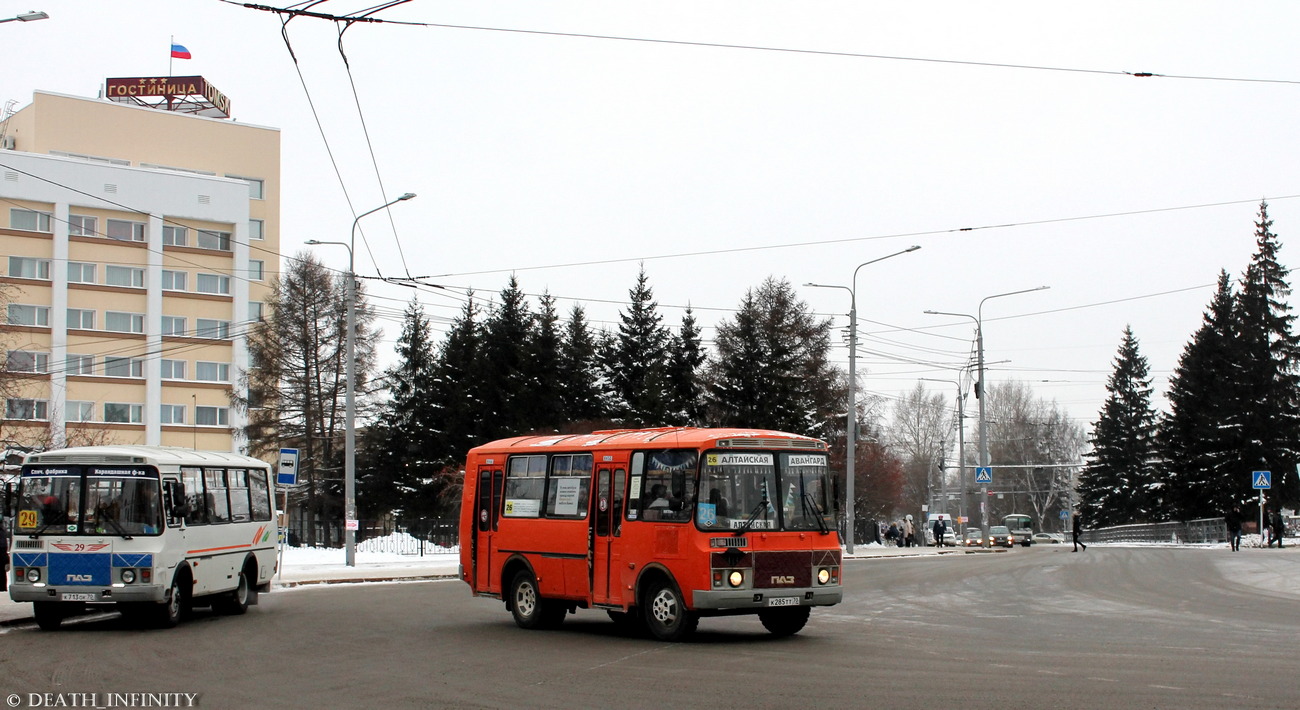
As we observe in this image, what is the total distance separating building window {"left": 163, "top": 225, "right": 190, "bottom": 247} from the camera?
68250mm

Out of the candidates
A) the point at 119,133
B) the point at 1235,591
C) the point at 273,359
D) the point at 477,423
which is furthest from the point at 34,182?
the point at 1235,591

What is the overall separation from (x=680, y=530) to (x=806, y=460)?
196 centimetres

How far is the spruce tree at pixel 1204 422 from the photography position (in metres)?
65.8

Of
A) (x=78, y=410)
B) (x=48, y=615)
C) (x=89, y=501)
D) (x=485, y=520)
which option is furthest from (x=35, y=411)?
(x=485, y=520)

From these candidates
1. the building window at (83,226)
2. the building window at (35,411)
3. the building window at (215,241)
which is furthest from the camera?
the building window at (215,241)

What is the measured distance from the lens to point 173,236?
6862cm

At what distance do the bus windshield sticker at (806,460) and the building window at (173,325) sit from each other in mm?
58853

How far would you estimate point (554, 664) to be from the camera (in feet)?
44.0

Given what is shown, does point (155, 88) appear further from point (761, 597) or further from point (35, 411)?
point (761, 597)

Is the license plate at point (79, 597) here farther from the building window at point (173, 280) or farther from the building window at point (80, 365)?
the building window at point (173, 280)

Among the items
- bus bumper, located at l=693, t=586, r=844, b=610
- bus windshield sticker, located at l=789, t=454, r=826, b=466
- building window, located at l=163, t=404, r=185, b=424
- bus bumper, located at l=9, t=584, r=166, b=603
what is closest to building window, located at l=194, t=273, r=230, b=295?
building window, located at l=163, t=404, r=185, b=424

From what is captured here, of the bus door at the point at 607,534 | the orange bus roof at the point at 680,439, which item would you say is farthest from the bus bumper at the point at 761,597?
the orange bus roof at the point at 680,439

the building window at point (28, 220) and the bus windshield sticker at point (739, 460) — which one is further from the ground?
the building window at point (28, 220)

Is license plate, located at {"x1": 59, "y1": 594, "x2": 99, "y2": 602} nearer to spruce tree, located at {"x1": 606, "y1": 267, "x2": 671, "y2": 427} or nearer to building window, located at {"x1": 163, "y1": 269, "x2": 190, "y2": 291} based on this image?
spruce tree, located at {"x1": 606, "y1": 267, "x2": 671, "y2": 427}
